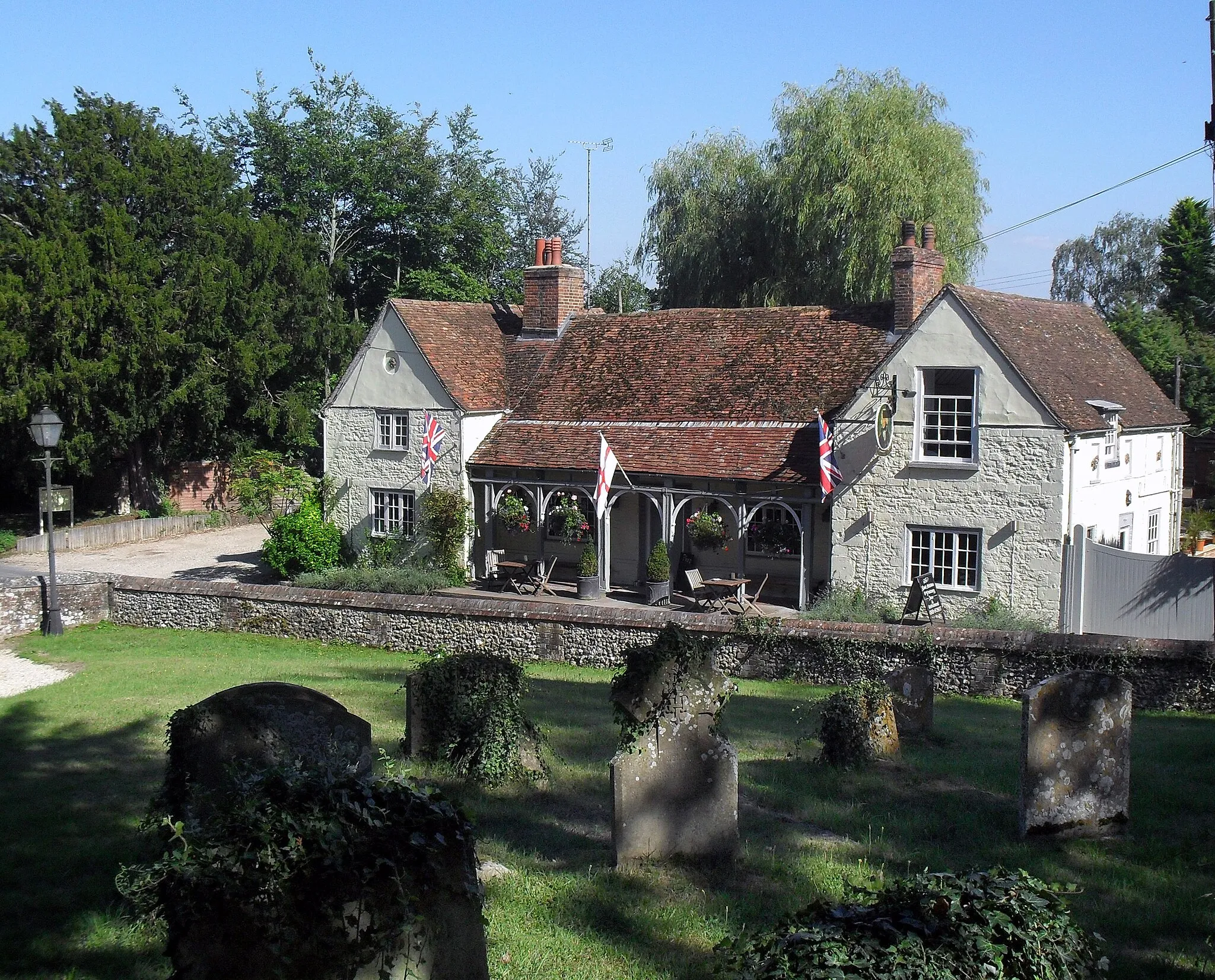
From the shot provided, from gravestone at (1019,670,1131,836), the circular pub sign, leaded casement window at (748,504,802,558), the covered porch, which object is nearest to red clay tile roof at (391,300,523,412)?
the covered porch

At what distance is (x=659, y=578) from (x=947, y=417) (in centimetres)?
739

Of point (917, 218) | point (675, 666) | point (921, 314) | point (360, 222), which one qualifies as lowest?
point (675, 666)

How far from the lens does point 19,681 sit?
18.8 m

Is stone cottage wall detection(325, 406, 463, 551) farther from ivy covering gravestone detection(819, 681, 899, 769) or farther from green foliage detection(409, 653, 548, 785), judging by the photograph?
Result: ivy covering gravestone detection(819, 681, 899, 769)

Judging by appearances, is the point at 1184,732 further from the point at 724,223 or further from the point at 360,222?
the point at 360,222

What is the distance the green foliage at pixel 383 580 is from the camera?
2709 cm

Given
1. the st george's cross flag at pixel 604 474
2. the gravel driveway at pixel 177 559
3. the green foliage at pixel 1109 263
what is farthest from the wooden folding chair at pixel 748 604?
the green foliage at pixel 1109 263

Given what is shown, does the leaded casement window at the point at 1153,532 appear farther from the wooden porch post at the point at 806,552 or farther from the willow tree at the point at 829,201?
the willow tree at the point at 829,201

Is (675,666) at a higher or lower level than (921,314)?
lower

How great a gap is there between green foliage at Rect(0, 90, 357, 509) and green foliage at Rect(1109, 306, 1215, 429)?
29844 mm

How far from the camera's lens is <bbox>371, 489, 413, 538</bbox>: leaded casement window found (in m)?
30.5

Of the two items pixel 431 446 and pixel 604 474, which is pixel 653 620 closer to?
pixel 604 474

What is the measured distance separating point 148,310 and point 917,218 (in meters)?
25.8

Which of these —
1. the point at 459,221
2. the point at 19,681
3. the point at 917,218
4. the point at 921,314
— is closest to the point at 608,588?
the point at 921,314
